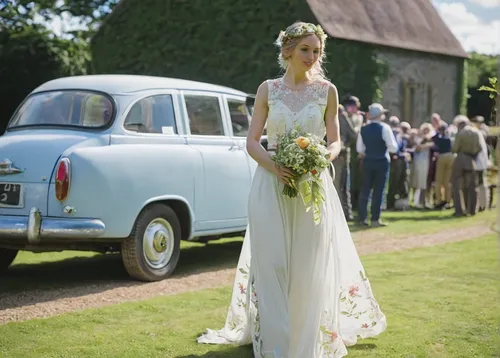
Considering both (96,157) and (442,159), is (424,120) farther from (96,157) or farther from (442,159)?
(96,157)

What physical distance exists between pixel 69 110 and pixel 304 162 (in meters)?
3.99

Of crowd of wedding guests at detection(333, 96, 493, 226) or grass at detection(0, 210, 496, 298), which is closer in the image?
grass at detection(0, 210, 496, 298)

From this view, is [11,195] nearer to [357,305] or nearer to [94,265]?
[94,265]

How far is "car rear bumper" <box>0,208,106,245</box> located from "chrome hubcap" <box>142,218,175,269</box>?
750 mm

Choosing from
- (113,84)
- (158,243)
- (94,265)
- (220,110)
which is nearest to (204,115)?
(220,110)

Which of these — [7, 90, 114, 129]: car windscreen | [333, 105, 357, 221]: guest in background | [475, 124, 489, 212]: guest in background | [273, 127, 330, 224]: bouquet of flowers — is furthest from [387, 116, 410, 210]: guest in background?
[273, 127, 330, 224]: bouquet of flowers

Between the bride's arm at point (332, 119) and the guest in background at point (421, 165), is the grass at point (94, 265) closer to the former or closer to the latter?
the bride's arm at point (332, 119)

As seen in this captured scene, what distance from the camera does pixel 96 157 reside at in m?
7.43

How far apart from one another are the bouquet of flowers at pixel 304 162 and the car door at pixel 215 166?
368 centimetres

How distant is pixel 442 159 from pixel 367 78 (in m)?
3.84

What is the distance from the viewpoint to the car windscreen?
26.3ft

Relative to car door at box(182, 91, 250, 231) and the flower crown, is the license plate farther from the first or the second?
the flower crown

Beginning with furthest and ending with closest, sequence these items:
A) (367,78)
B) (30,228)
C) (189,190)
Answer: (367,78) < (189,190) < (30,228)

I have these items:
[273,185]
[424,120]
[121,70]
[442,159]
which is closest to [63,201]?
[273,185]
